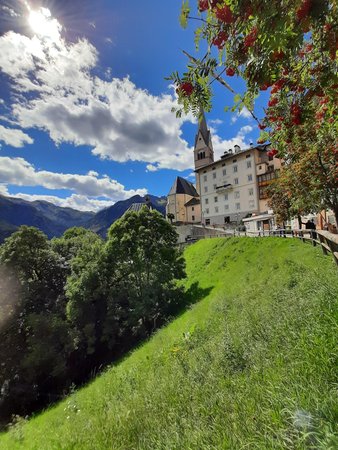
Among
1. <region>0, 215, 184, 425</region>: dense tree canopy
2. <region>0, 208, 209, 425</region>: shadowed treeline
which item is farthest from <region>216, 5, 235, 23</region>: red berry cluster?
<region>0, 215, 184, 425</region>: dense tree canopy

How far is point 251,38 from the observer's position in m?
2.38

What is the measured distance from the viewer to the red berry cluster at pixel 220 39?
2465 millimetres

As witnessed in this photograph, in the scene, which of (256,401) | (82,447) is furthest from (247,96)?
(82,447)

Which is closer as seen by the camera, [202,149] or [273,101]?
[273,101]

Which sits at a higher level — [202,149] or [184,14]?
[202,149]

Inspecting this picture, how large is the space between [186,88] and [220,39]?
533mm

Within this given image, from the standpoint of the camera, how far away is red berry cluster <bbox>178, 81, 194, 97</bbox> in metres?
2.76

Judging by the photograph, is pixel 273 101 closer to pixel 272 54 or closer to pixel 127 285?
pixel 272 54

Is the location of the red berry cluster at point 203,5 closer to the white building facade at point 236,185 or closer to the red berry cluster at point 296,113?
the red berry cluster at point 296,113

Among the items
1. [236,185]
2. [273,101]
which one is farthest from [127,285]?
[236,185]

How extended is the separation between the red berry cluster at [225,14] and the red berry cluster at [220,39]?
0.20 metres

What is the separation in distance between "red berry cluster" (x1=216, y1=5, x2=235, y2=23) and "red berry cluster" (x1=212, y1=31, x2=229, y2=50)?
0.67 feet

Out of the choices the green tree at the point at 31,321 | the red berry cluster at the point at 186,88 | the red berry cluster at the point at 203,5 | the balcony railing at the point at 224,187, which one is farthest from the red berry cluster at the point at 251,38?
the balcony railing at the point at 224,187

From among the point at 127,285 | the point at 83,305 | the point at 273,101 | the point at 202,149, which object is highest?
the point at 202,149
